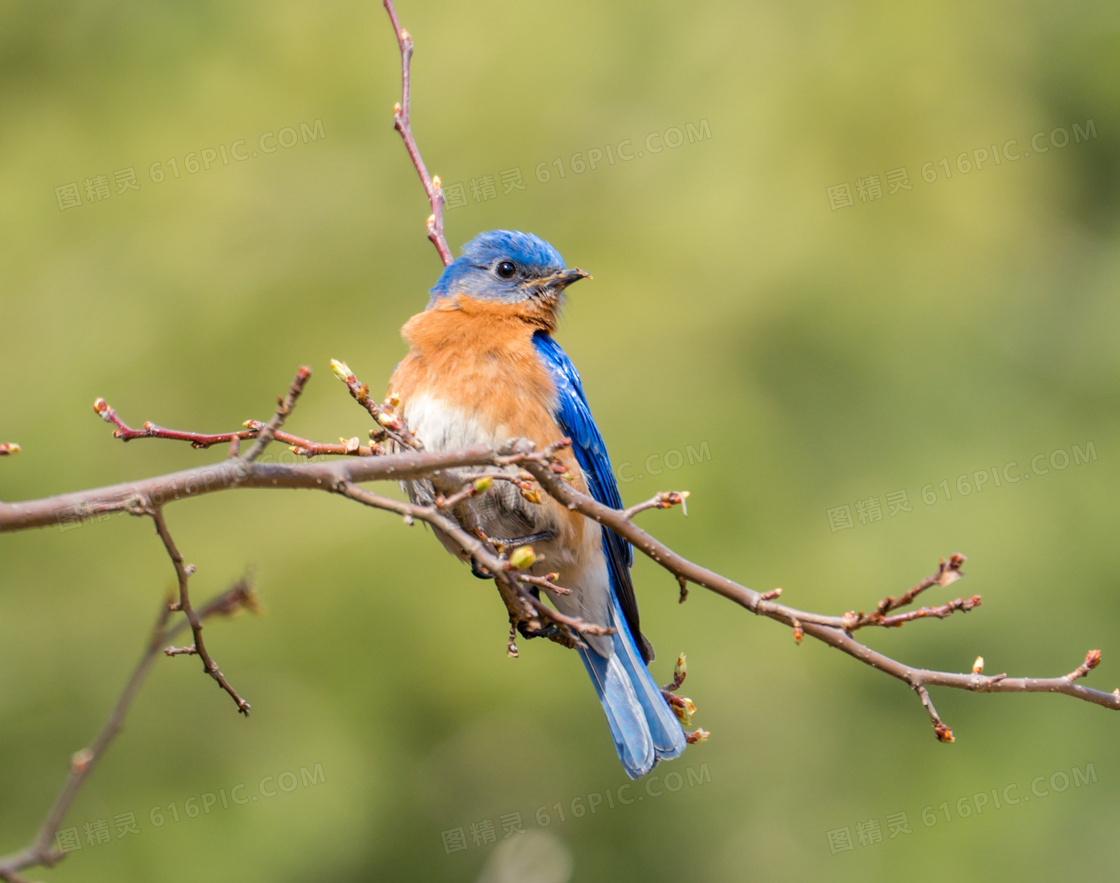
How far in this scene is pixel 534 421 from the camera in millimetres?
4320

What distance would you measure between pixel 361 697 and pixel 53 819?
299 inches

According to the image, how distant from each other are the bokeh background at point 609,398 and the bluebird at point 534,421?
4.51m

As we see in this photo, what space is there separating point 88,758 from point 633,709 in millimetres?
2726

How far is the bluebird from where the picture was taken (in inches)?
165

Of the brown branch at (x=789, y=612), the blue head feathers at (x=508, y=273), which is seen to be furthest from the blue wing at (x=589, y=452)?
the brown branch at (x=789, y=612)

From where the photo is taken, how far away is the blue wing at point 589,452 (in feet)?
14.9

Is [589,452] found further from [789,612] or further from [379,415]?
[789,612]

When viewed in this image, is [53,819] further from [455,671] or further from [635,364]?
[635,364]

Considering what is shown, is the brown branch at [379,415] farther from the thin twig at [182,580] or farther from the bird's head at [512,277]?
the bird's head at [512,277]

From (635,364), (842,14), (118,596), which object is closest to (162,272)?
(118,596)

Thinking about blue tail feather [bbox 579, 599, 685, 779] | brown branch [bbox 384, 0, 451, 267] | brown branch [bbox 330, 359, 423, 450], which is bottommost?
blue tail feather [bbox 579, 599, 685, 779]

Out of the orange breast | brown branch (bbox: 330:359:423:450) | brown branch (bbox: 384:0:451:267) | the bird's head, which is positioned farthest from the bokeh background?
brown branch (bbox: 330:359:423:450)

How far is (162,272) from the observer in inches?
450

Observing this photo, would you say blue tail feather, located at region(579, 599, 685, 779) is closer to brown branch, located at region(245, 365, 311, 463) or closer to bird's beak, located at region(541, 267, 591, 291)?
bird's beak, located at region(541, 267, 591, 291)
